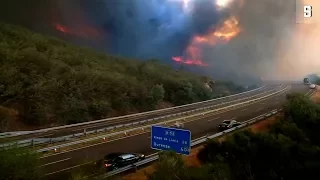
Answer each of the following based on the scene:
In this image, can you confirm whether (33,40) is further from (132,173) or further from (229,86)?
(132,173)

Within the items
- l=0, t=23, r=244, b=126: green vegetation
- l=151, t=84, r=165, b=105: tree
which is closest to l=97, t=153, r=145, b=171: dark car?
l=0, t=23, r=244, b=126: green vegetation

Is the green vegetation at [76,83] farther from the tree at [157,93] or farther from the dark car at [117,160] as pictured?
the dark car at [117,160]

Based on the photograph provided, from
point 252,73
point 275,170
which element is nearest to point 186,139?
point 275,170

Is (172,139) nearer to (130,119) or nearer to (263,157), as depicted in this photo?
(263,157)

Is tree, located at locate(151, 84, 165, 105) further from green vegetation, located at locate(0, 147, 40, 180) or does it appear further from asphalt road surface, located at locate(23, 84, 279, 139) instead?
green vegetation, located at locate(0, 147, 40, 180)

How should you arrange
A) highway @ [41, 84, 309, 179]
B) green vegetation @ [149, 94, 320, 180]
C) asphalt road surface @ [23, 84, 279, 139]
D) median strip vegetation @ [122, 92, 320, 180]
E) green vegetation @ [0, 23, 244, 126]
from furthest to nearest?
green vegetation @ [0, 23, 244, 126], asphalt road surface @ [23, 84, 279, 139], highway @ [41, 84, 309, 179], green vegetation @ [149, 94, 320, 180], median strip vegetation @ [122, 92, 320, 180]

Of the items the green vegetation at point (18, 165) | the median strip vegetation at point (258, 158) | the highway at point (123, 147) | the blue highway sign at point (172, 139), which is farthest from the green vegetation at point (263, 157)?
the green vegetation at point (18, 165)

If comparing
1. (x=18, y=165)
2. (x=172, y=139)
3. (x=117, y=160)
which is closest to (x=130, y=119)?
(x=117, y=160)
